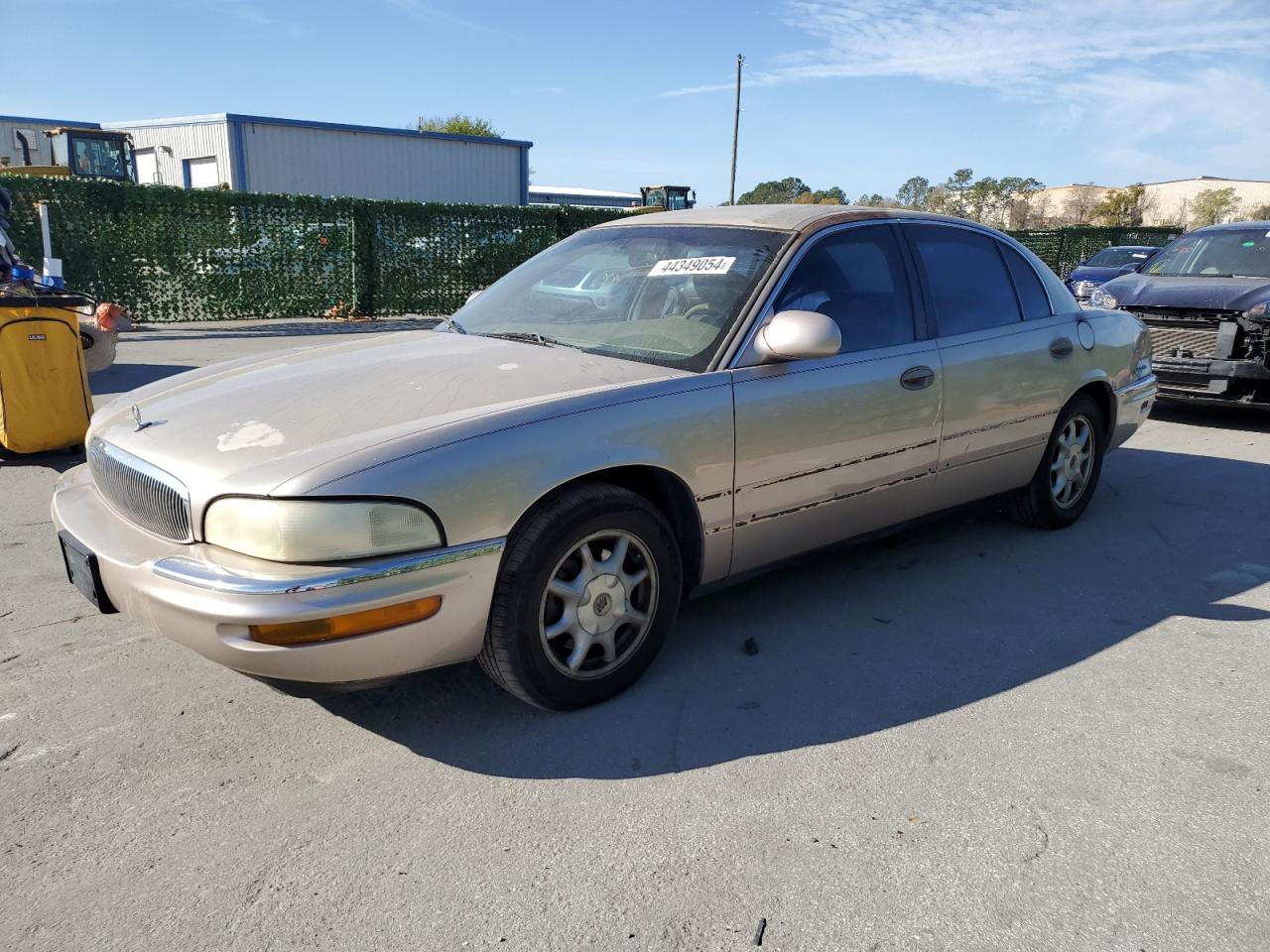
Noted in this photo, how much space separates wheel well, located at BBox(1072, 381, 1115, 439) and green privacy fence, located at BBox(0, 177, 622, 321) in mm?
13795

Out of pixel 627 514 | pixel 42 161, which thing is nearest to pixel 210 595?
pixel 627 514

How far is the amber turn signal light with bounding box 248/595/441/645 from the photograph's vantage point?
8.24 feet

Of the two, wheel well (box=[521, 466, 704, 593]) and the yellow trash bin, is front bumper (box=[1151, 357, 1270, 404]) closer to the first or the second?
wheel well (box=[521, 466, 704, 593])

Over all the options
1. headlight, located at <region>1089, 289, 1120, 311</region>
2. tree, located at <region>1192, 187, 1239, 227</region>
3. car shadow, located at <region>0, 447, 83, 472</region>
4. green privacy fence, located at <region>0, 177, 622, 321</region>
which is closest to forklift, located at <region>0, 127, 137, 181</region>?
green privacy fence, located at <region>0, 177, 622, 321</region>

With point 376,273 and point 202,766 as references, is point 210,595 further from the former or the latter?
point 376,273

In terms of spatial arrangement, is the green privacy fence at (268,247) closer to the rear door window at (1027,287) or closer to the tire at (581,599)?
the rear door window at (1027,287)

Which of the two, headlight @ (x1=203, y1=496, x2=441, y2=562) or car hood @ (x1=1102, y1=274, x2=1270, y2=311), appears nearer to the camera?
headlight @ (x1=203, y1=496, x2=441, y2=562)

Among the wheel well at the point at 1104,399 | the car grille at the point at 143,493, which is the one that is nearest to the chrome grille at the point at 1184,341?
the wheel well at the point at 1104,399

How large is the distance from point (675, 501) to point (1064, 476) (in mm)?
2777

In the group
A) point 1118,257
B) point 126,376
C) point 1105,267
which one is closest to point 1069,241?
point 1118,257

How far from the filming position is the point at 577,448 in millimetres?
2938

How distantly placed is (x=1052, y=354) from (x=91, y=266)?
13939mm

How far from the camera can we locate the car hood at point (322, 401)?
2.71m

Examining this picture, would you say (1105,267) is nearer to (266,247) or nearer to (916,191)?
(266,247)
